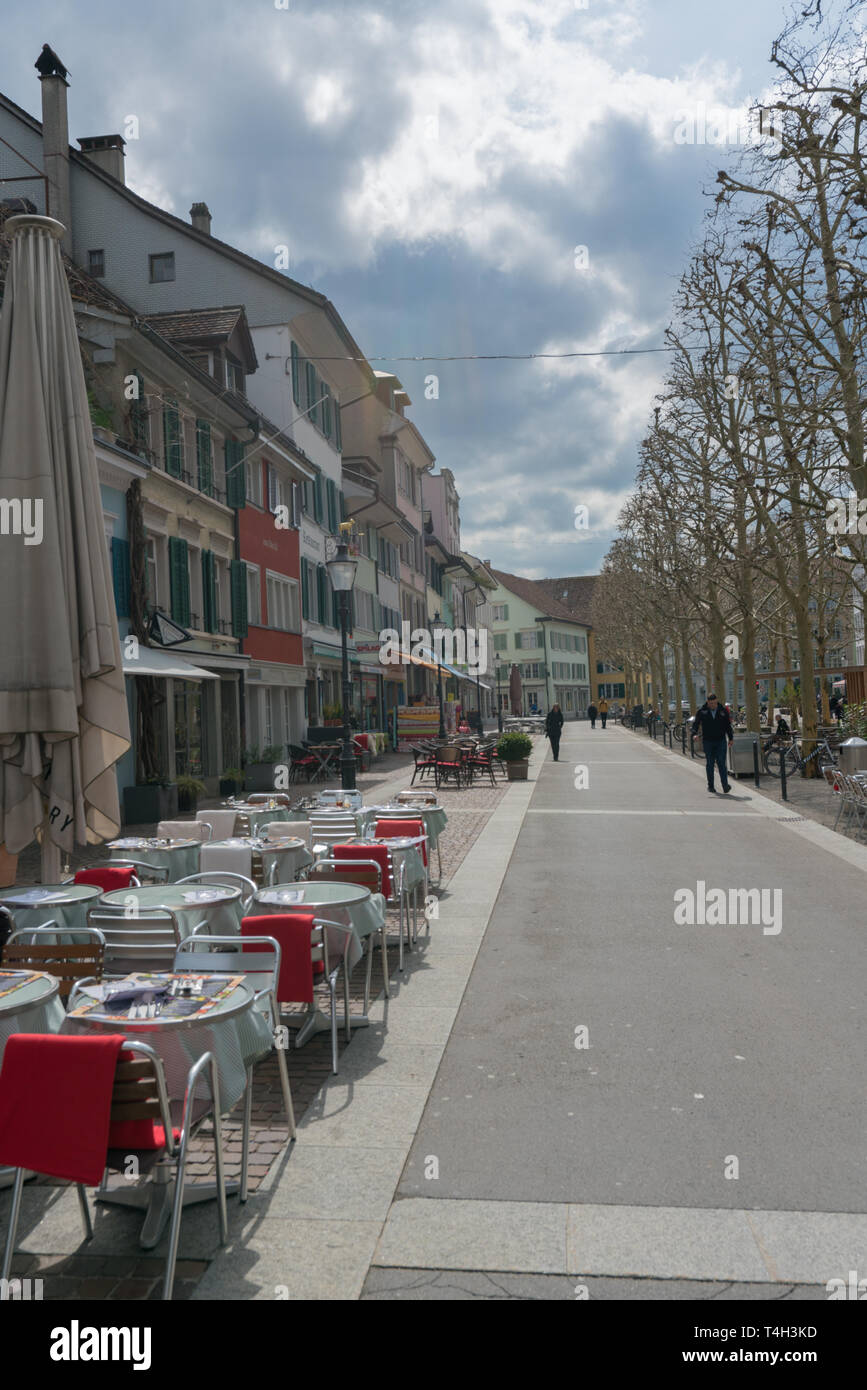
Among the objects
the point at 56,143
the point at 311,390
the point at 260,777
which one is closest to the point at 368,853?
the point at 260,777

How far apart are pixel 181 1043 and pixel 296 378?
95.8 feet

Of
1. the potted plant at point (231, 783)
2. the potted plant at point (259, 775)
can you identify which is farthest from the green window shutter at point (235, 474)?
the potted plant at point (231, 783)

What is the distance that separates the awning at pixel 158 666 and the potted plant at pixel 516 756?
943cm

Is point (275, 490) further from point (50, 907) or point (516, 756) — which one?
point (50, 907)

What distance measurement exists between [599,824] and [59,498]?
37.7ft

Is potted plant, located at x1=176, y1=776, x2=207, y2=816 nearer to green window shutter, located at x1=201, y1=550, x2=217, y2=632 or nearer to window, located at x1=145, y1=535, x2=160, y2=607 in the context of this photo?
window, located at x1=145, y1=535, x2=160, y2=607

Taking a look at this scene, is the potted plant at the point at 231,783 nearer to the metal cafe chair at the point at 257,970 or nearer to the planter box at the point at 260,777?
the planter box at the point at 260,777

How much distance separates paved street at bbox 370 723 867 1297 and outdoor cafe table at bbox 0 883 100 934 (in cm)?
229

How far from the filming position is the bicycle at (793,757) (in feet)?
74.1

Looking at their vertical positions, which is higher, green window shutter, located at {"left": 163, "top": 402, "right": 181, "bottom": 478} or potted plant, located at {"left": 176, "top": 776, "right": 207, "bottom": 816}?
green window shutter, located at {"left": 163, "top": 402, "right": 181, "bottom": 478}

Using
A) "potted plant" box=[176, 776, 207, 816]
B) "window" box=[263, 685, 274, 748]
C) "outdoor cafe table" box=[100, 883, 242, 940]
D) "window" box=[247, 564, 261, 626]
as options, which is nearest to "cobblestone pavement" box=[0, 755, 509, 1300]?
"outdoor cafe table" box=[100, 883, 242, 940]

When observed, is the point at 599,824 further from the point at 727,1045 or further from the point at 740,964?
the point at 727,1045

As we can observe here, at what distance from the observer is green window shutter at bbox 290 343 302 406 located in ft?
101

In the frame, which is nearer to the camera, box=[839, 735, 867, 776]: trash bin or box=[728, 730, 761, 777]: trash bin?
box=[839, 735, 867, 776]: trash bin
